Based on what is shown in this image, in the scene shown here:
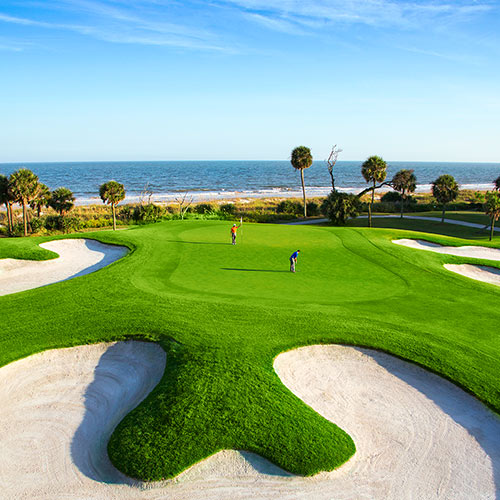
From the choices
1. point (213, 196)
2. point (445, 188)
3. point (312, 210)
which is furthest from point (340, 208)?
point (213, 196)

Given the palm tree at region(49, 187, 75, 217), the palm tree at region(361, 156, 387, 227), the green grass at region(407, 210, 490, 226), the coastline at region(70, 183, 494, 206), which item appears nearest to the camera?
the palm tree at region(49, 187, 75, 217)

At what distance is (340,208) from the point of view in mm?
51125

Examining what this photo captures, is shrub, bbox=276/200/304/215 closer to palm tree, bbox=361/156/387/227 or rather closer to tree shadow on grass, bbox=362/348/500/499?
palm tree, bbox=361/156/387/227

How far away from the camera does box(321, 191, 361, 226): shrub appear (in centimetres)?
5112

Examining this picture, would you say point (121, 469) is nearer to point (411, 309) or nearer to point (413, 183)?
point (411, 309)

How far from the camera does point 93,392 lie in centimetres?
1109

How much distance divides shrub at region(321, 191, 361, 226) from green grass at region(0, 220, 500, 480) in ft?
82.9

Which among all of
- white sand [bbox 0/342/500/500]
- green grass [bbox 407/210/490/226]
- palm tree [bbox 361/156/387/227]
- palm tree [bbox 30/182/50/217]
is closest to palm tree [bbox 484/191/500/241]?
green grass [bbox 407/210/490/226]

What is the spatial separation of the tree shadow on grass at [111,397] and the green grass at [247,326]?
0.33 metres

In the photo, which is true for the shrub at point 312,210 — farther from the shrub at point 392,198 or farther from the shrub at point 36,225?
the shrub at point 36,225

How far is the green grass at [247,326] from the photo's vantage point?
29.3 ft

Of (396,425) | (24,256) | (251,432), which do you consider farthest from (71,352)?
(24,256)

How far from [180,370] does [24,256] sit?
17.9m

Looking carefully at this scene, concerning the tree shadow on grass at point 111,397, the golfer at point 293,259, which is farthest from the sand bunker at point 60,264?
the golfer at point 293,259
